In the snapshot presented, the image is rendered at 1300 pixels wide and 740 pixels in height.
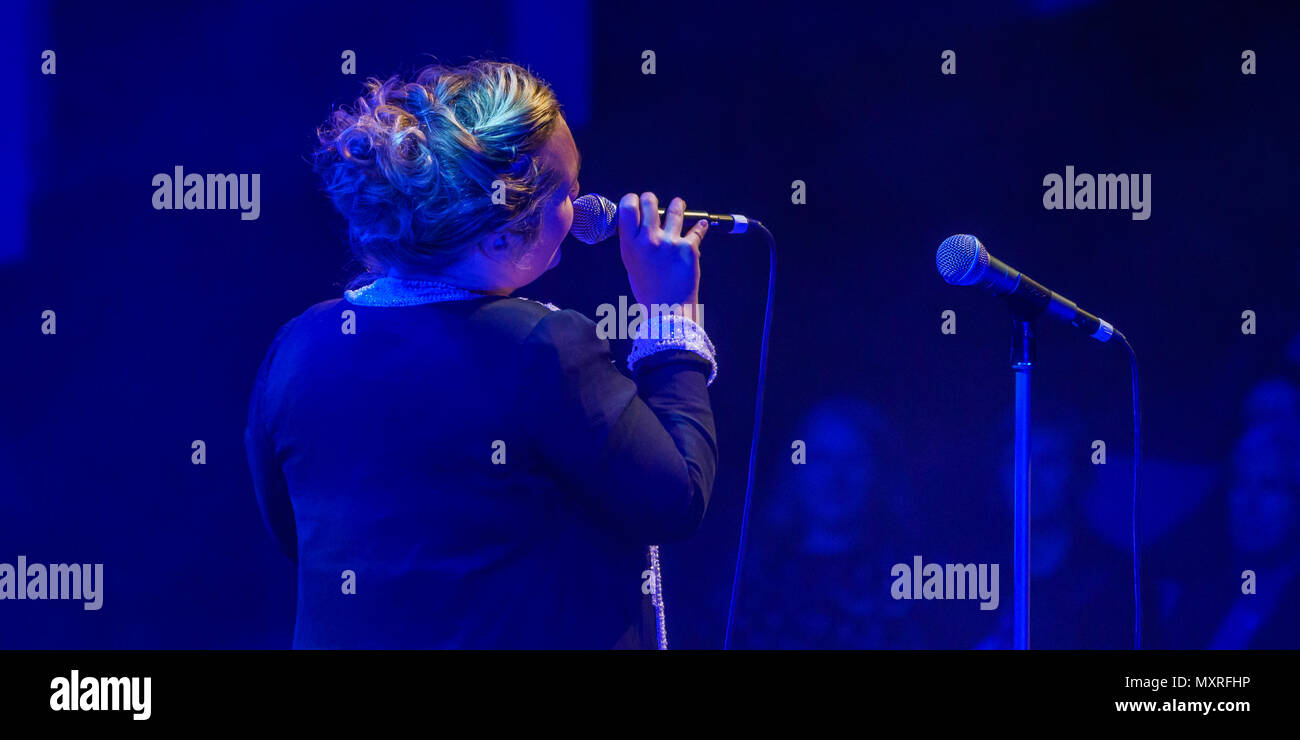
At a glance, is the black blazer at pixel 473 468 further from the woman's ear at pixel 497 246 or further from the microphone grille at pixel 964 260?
the microphone grille at pixel 964 260

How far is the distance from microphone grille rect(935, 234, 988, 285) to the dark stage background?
0.85 m

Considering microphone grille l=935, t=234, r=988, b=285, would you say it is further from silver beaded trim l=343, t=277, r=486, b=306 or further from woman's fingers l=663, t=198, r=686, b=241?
silver beaded trim l=343, t=277, r=486, b=306

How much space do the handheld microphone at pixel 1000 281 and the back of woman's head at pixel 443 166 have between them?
0.66m

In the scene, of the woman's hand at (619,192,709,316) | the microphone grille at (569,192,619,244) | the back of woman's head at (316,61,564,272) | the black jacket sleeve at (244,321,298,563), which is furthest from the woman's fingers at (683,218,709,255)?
the black jacket sleeve at (244,321,298,563)

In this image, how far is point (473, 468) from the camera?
1132mm

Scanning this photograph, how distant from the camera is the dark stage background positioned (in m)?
2.19

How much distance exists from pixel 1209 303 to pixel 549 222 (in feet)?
6.29

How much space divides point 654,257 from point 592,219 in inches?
5.9

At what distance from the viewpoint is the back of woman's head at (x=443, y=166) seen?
1.16 m

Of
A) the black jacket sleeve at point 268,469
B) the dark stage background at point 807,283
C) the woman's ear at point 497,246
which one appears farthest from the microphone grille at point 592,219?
the dark stage background at point 807,283

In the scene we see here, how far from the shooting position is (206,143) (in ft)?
7.16

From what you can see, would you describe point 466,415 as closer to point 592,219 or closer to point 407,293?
point 407,293
